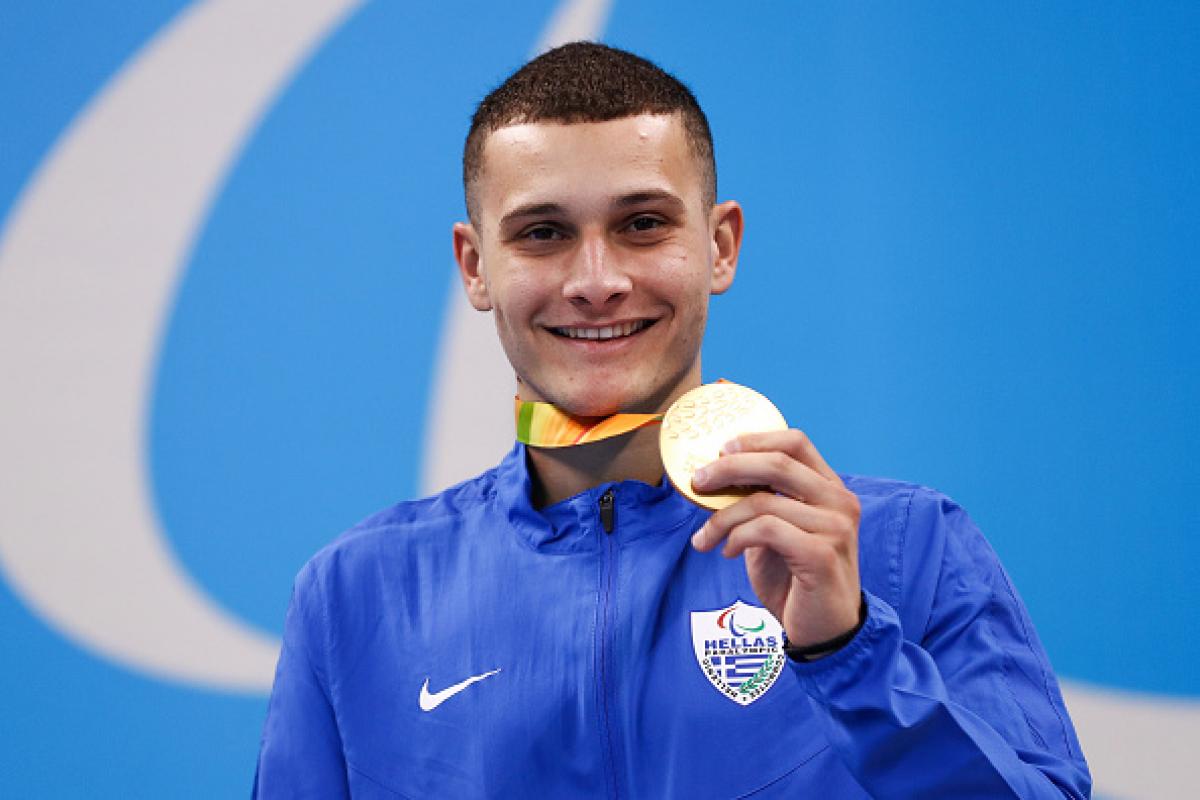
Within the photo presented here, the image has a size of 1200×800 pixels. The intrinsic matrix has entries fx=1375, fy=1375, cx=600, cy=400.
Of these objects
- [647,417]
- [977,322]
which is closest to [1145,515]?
[977,322]

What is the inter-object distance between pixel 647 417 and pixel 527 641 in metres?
0.32

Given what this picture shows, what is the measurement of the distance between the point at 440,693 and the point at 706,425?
0.53 metres

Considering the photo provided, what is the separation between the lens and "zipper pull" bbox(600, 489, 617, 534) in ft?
5.68

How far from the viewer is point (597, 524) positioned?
5.69 feet

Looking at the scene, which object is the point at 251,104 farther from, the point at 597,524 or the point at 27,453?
the point at 597,524

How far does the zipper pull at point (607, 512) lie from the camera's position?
1.73 metres

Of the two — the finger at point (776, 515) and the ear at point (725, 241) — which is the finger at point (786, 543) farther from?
the ear at point (725, 241)

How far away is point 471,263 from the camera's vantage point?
6.41ft

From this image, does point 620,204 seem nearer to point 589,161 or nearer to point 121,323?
point 589,161

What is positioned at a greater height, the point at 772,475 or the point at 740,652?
the point at 772,475

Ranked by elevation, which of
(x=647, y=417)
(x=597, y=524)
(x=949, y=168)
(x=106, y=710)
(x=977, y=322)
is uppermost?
(x=949, y=168)

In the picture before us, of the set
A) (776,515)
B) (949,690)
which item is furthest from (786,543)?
(949,690)

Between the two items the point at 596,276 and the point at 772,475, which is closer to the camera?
the point at 772,475

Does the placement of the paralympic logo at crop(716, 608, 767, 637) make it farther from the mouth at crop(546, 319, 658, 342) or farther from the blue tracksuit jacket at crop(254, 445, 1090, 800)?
the mouth at crop(546, 319, 658, 342)
